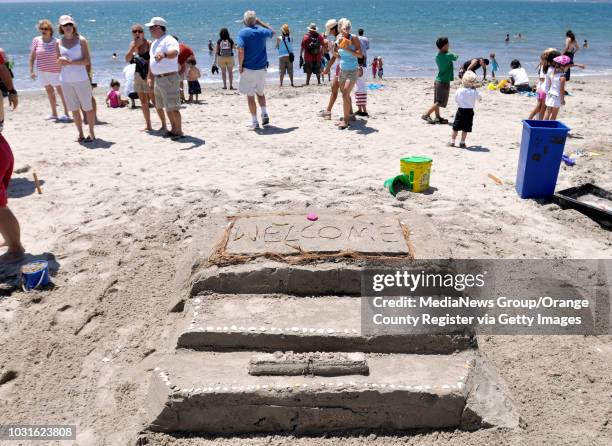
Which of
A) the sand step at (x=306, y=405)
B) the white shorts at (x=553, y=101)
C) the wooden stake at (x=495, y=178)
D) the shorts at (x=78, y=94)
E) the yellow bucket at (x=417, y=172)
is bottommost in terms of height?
the sand step at (x=306, y=405)

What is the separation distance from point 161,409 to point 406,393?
143 cm

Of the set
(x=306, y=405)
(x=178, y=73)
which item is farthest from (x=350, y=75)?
(x=306, y=405)

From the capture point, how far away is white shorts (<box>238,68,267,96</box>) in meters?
8.34

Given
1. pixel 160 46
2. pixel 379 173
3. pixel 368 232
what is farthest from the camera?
pixel 160 46

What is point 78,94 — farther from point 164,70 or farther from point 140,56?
point 164,70

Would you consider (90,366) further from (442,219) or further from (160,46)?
(160,46)

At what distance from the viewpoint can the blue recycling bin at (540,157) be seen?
5.57 metres

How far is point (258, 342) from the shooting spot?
10.9ft

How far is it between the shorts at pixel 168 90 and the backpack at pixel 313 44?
6.47 metres

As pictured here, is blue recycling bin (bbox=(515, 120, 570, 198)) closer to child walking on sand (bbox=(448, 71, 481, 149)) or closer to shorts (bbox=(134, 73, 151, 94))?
child walking on sand (bbox=(448, 71, 481, 149))

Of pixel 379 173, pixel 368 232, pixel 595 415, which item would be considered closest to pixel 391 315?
pixel 368 232

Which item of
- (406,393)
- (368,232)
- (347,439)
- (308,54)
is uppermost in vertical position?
(308,54)

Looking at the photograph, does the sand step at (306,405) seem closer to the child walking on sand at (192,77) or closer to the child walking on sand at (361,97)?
the child walking on sand at (361,97)

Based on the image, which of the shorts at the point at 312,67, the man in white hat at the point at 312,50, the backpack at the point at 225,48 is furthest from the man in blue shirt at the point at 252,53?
the shorts at the point at 312,67
